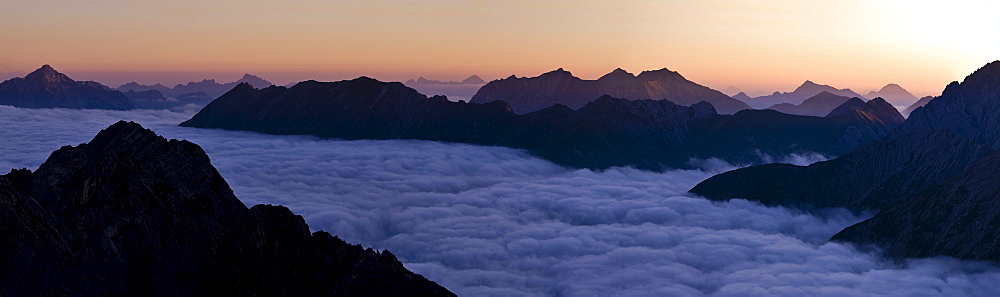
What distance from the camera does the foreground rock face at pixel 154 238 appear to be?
76.3 metres

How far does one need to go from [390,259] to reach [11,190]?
157ft

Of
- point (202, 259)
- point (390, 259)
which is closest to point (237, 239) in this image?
point (202, 259)

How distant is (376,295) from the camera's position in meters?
98.5

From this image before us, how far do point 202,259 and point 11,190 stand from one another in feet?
71.0

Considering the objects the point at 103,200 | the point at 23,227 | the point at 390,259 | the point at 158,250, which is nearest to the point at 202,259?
the point at 158,250

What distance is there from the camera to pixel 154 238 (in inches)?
3430

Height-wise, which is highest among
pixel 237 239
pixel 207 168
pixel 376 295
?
pixel 207 168

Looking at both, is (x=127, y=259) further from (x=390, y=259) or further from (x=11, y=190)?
(x=390, y=259)

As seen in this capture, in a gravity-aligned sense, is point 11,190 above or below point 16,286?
above

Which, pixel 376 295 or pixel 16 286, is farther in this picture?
pixel 376 295

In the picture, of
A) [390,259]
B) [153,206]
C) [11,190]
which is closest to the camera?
[11,190]

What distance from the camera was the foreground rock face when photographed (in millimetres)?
76312

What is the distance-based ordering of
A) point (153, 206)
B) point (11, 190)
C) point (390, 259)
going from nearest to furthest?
point (11, 190)
point (153, 206)
point (390, 259)

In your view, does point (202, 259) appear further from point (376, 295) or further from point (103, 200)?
point (376, 295)
